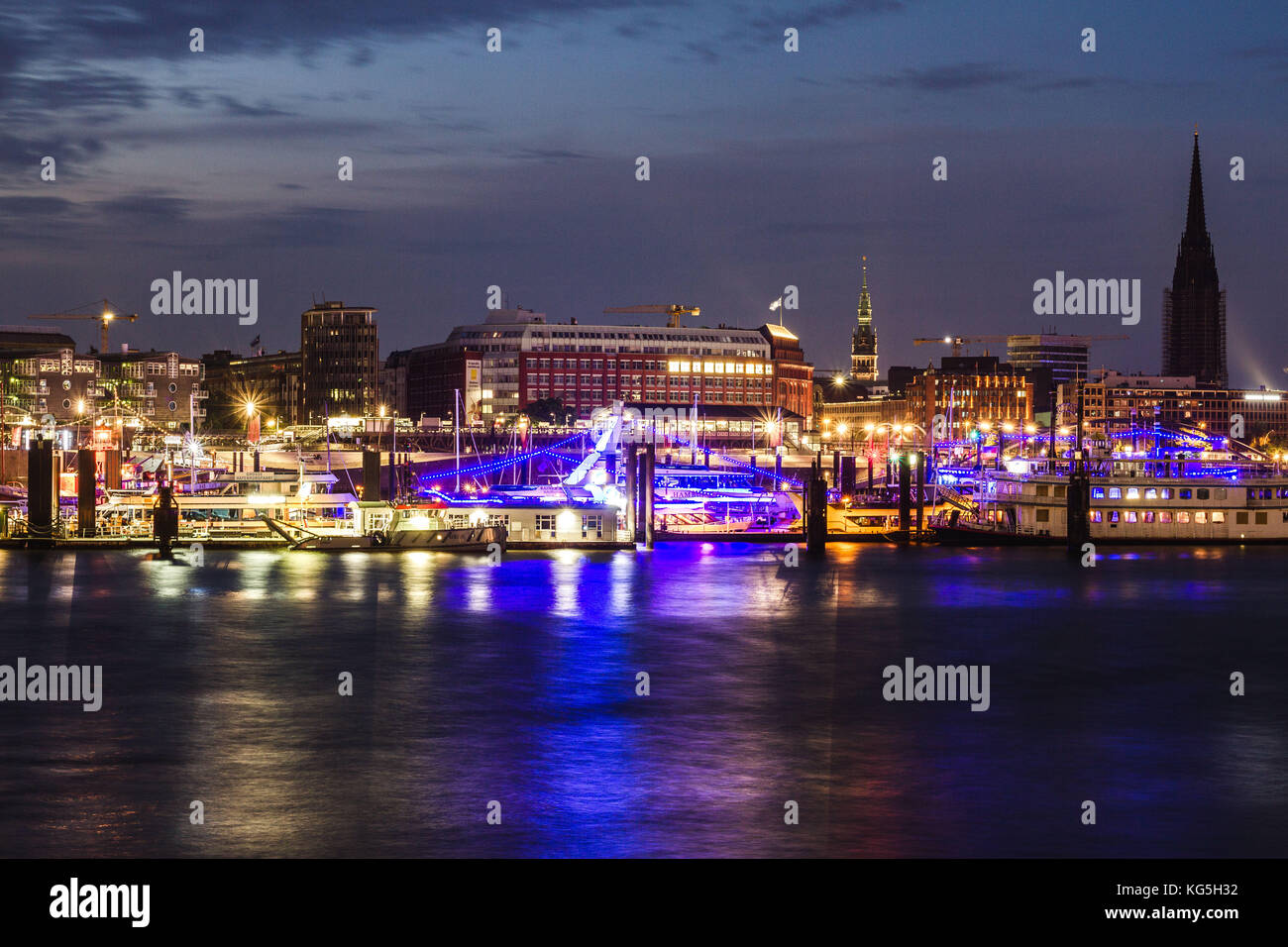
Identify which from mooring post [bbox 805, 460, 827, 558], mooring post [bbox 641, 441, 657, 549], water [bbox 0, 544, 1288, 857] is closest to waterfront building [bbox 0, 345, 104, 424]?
mooring post [bbox 641, 441, 657, 549]

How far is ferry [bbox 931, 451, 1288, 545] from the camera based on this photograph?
9238 cm

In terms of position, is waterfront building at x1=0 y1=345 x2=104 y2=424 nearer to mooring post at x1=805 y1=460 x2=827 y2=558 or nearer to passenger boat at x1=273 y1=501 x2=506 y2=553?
passenger boat at x1=273 y1=501 x2=506 y2=553

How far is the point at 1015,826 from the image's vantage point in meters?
26.8

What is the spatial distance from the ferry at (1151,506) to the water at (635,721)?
22953 millimetres

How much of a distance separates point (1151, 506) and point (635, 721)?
211 feet

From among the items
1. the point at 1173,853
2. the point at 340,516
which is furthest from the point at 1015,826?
the point at 340,516

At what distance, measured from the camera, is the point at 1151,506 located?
9281 cm

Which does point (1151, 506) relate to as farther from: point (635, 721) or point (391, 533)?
point (635, 721)

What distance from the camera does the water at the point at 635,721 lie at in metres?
26.5

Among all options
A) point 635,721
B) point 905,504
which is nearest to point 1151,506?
point 905,504

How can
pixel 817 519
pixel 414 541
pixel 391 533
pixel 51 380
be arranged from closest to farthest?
pixel 817 519 → pixel 391 533 → pixel 414 541 → pixel 51 380

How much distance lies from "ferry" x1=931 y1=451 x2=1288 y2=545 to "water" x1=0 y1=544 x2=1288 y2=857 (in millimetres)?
22953
